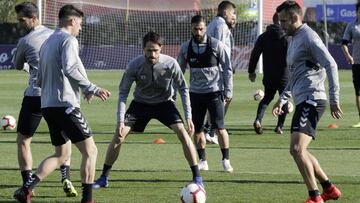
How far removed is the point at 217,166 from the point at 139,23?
85.8 feet

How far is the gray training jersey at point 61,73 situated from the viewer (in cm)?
1002

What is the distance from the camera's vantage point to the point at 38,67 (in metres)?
10.6

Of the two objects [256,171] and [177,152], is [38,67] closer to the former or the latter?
[256,171]

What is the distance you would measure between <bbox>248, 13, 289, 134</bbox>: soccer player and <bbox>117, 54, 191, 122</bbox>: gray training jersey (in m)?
6.97

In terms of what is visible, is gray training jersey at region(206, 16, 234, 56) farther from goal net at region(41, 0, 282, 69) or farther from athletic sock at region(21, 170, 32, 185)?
goal net at region(41, 0, 282, 69)

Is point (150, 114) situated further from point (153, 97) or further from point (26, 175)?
point (26, 175)

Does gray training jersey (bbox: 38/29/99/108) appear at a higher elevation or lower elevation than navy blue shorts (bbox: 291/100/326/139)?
higher

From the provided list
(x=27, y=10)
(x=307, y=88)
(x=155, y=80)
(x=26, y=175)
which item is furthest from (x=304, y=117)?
(x=27, y=10)

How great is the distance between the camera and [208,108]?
1388 cm

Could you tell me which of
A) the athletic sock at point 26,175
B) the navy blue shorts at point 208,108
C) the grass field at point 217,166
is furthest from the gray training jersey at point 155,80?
the navy blue shorts at point 208,108

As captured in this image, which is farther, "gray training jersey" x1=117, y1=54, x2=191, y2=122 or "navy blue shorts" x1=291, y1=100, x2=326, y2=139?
"gray training jersey" x1=117, y1=54, x2=191, y2=122

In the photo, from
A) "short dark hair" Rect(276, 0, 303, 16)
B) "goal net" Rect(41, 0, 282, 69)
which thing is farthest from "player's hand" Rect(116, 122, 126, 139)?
"goal net" Rect(41, 0, 282, 69)

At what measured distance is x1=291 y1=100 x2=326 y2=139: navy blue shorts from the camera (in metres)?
10.3

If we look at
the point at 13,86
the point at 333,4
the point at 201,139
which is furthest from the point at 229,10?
the point at 333,4
